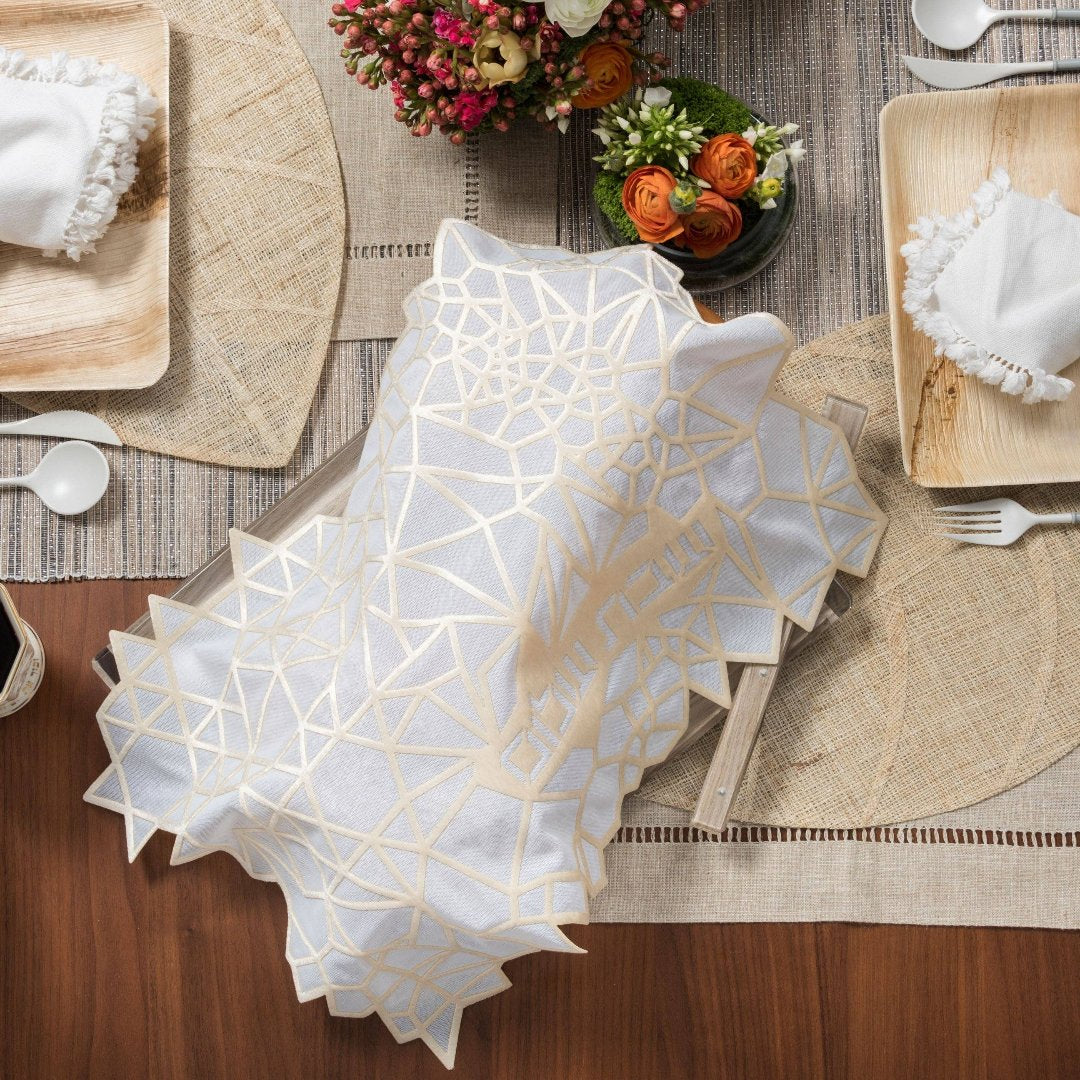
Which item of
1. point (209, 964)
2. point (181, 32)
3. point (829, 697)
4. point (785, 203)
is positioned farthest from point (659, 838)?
point (181, 32)

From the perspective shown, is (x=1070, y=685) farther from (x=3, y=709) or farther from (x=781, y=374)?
(x=3, y=709)

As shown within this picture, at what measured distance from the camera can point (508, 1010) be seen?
855 mm

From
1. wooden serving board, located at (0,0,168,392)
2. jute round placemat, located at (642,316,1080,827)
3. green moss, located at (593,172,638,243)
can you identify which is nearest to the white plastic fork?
jute round placemat, located at (642,316,1080,827)

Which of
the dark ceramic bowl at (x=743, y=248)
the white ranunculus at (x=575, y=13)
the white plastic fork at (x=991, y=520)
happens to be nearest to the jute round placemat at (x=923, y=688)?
the white plastic fork at (x=991, y=520)

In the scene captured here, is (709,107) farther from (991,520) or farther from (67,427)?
(67,427)

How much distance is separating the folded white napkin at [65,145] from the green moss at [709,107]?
0.45m

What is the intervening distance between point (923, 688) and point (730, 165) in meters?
0.45

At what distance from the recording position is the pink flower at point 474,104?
0.73 m

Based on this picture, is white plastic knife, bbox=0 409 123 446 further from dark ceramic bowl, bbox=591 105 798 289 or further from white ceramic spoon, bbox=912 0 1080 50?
white ceramic spoon, bbox=912 0 1080 50

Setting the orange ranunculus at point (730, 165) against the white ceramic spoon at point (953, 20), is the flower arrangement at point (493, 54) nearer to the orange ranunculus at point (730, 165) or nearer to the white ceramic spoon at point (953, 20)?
the orange ranunculus at point (730, 165)

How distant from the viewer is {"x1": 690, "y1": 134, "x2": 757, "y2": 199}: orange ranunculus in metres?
0.72

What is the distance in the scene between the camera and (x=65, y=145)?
0.79m

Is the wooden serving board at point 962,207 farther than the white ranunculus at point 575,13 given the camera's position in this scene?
Yes

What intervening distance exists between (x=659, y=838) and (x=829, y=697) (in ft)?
0.62
